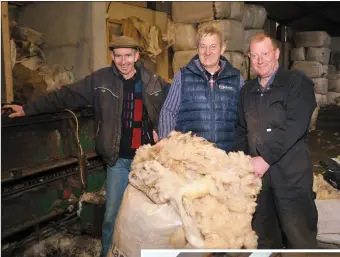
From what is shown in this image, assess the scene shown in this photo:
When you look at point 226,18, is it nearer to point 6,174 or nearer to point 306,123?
point 306,123

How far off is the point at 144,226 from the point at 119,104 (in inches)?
27.7

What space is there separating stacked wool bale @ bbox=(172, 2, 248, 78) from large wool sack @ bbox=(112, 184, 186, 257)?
246 centimetres

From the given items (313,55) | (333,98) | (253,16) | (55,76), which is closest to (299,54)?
(313,55)

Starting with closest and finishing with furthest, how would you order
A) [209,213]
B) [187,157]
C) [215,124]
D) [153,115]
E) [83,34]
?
[209,213] < [187,157] < [215,124] < [153,115] < [83,34]

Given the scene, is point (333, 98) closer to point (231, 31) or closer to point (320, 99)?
point (320, 99)

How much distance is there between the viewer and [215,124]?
158 cm

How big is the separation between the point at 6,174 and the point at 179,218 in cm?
97

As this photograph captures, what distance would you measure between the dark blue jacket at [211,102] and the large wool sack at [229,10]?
1974 millimetres

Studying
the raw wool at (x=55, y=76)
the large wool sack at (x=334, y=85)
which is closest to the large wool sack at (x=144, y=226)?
the raw wool at (x=55, y=76)

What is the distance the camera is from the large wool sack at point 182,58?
3564 mm

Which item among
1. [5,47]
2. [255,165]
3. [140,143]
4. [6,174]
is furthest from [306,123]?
[5,47]

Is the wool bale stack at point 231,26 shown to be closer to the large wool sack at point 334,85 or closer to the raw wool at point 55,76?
the raw wool at point 55,76

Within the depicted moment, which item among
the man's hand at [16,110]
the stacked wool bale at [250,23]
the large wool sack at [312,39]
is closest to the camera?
the man's hand at [16,110]

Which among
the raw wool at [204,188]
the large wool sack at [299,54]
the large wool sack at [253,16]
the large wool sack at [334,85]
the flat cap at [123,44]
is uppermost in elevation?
the large wool sack at [253,16]
